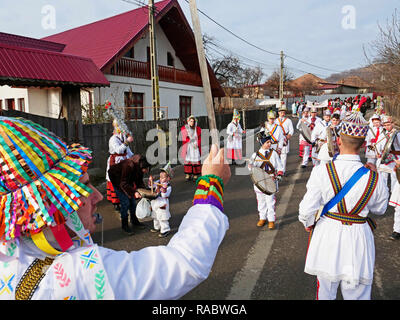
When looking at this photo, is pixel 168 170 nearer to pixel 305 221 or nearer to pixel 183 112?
pixel 305 221

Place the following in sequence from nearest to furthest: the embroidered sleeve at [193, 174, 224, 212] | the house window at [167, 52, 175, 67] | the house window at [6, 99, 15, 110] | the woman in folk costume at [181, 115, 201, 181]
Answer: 1. the embroidered sleeve at [193, 174, 224, 212]
2. the woman in folk costume at [181, 115, 201, 181]
3. the house window at [6, 99, 15, 110]
4. the house window at [167, 52, 175, 67]

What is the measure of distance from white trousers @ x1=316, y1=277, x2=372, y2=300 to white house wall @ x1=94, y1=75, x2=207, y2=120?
12.4 metres

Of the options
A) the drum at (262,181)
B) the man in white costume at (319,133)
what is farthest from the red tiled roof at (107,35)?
the drum at (262,181)

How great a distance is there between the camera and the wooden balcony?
1556 centimetres

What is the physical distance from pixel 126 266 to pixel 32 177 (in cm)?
49

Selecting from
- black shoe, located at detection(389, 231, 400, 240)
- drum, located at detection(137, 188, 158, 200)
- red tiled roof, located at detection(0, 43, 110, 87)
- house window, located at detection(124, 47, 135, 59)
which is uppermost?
house window, located at detection(124, 47, 135, 59)

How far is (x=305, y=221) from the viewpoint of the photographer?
280cm

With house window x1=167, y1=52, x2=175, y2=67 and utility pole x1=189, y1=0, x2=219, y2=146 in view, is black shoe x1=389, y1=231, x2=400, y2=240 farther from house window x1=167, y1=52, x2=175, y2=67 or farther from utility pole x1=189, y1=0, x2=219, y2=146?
house window x1=167, y1=52, x2=175, y2=67

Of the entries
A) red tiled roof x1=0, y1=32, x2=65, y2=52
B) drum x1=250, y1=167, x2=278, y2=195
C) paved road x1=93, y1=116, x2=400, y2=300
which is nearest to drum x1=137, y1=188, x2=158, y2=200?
Result: paved road x1=93, y1=116, x2=400, y2=300

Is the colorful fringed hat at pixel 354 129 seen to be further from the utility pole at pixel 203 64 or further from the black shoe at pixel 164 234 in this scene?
the black shoe at pixel 164 234

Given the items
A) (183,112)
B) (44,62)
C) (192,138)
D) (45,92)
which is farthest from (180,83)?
(44,62)

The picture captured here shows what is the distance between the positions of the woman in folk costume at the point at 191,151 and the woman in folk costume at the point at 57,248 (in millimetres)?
7794

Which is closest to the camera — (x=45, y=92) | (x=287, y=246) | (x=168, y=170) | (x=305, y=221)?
(x=305, y=221)

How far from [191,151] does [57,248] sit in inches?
310
